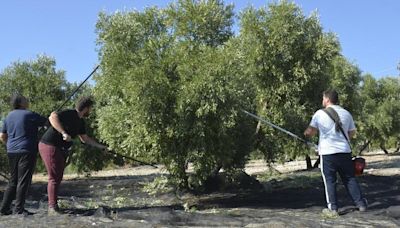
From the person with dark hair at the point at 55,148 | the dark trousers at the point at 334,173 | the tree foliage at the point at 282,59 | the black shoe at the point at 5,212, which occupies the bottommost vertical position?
the black shoe at the point at 5,212

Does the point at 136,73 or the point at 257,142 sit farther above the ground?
the point at 136,73

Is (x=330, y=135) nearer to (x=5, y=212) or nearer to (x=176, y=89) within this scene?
(x=176, y=89)

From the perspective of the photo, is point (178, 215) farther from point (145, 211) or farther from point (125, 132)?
point (125, 132)

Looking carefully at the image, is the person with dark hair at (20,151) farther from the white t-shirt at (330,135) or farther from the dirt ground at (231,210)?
the white t-shirt at (330,135)

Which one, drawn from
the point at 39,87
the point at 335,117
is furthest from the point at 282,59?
the point at 39,87

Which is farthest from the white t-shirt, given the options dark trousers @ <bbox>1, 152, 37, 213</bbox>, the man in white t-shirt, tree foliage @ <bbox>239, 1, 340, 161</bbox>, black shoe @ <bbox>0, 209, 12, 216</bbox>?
tree foliage @ <bbox>239, 1, 340, 161</bbox>

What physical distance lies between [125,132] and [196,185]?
252cm

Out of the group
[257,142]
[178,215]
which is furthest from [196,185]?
[178,215]

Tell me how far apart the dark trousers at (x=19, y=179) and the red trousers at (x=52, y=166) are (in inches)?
8.5

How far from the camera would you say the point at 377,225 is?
292 inches

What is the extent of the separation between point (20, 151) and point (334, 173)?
4.87m

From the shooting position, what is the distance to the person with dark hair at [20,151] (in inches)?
303

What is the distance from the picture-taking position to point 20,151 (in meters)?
7.69

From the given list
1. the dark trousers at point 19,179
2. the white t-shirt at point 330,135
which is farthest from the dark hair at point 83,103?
the white t-shirt at point 330,135
